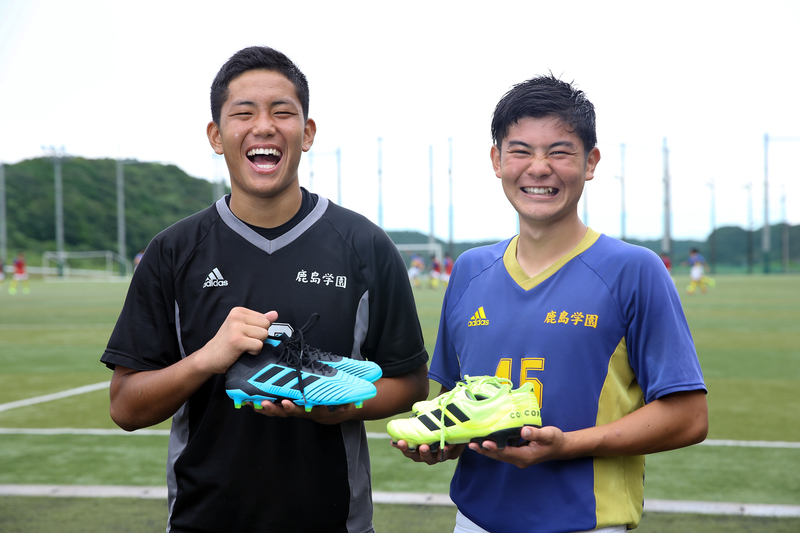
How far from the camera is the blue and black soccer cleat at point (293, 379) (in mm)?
1875

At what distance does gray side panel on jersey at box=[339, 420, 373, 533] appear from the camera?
2.15m

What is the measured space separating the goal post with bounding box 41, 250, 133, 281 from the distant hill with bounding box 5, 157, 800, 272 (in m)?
2.62

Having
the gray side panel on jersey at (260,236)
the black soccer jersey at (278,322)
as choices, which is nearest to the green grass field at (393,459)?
the black soccer jersey at (278,322)

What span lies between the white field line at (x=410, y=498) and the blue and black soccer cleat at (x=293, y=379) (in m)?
2.38

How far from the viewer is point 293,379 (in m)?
1.90

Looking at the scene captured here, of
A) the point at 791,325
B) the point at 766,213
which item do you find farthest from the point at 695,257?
the point at 766,213

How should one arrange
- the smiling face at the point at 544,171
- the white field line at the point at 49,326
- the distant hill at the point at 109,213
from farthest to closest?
the distant hill at the point at 109,213, the white field line at the point at 49,326, the smiling face at the point at 544,171

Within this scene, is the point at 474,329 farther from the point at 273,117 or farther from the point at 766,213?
the point at 766,213

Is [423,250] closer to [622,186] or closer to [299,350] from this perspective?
[622,186]

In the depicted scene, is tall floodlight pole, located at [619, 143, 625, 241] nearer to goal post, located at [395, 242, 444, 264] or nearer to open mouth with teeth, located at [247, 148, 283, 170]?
goal post, located at [395, 242, 444, 264]

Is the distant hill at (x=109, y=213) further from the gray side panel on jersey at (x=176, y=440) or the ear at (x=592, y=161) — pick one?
the gray side panel on jersey at (x=176, y=440)

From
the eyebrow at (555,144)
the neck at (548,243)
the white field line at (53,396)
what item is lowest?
the white field line at (53,396)

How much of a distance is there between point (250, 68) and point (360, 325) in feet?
2.90

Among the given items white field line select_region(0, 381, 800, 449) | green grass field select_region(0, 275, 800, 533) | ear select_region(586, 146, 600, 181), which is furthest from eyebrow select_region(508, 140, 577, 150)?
white field line select_region(0, 381, 800, 449)
